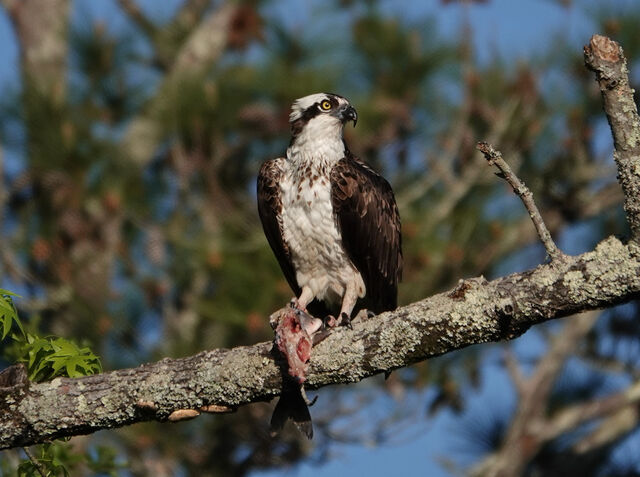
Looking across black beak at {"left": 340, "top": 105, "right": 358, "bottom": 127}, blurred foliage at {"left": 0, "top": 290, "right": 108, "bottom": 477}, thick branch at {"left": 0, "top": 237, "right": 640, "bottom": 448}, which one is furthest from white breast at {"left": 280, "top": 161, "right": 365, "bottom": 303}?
blurred foliage at {"left": 0, "top": 290, "right": 108, "bottom": 477}

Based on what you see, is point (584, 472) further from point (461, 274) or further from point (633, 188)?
point (633, 188)

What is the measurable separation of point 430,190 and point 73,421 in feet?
21.8

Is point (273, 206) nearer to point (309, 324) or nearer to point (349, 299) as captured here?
point (349, 299)

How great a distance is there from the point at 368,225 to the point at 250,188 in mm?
4932

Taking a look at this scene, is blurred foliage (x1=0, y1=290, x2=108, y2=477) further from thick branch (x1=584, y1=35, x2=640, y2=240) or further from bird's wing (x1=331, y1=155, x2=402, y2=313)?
thick branch (x1=584, y1=35, x2=640, y2=240)

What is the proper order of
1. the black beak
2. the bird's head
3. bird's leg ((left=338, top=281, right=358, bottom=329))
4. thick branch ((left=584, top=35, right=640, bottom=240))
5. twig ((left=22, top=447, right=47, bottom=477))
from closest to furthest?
1. thick branch ((left=584, top=35, right=640, bottom=240))
2. twig ((left=22, top=447, right=47, bottom=477))
3. bird's leg ((left=338, top=281, right=358, bottom=329))
4. the bird's head
5. the black beak

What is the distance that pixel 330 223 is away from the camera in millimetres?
5980

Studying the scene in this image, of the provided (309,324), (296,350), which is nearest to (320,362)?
(296,350)

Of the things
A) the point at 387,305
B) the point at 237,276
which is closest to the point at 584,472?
the point at 237,276

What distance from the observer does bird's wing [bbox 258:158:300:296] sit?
20.1 ft

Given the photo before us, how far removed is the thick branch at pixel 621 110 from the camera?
3643mm

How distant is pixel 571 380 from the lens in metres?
11.2

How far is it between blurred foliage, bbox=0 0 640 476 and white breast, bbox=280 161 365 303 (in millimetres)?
3152

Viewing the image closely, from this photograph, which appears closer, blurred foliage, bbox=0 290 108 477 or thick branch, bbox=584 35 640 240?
thick branch, bbox=584 35 640 240
